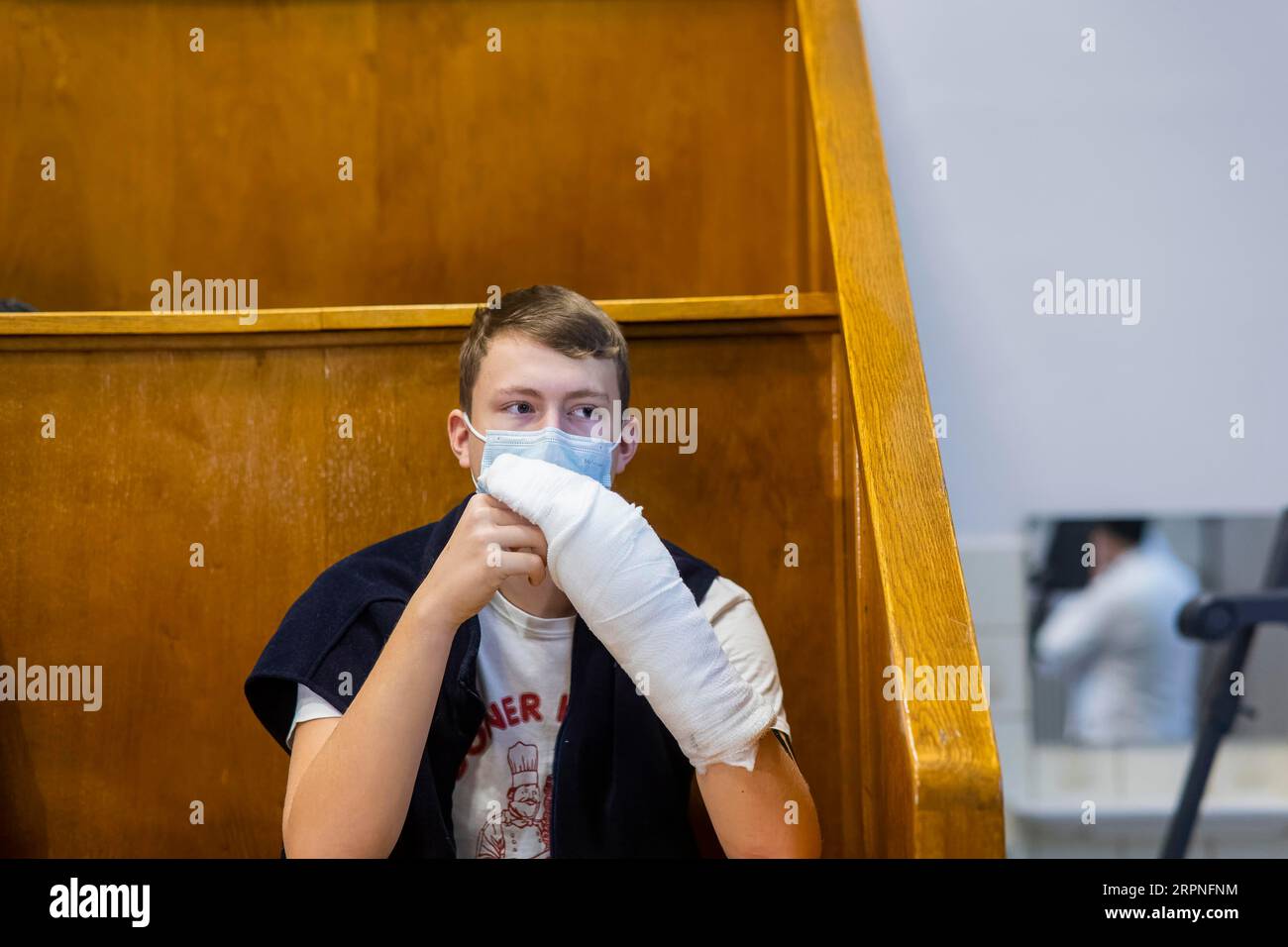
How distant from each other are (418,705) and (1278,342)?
1528 mm

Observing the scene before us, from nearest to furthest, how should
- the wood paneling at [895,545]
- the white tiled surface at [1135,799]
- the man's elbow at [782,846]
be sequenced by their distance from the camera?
1. the wood paneling at [895,545]
2. the man's elbow at [782,846]
3. the white tiled surface at [1135,799]

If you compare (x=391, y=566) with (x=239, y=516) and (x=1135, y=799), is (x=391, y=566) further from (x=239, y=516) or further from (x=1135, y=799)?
(x=1135, y=799)

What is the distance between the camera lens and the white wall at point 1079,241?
178cm

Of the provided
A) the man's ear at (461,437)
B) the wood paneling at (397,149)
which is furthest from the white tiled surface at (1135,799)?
the man's ear at (461,437)

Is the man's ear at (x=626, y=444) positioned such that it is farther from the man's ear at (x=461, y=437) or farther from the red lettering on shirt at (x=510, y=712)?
the red lettering on shirt at (x=510, y=712)

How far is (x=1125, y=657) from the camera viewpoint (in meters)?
3.23

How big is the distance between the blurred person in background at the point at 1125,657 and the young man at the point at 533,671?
85.7 inches

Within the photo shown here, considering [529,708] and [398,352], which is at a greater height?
[398,352]

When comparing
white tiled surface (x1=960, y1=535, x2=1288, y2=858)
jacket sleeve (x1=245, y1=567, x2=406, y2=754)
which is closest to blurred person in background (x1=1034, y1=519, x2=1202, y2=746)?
white tiled surface (x1=960, y1=535, x2=1288, y2=858)

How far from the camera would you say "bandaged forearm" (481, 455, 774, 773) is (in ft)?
3.10

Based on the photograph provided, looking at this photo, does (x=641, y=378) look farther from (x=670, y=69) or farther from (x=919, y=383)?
(x=670, y=69)

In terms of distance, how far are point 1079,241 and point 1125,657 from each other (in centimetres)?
185

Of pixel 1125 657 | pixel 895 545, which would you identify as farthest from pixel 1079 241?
pixel 1125 657
